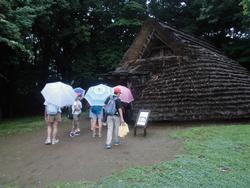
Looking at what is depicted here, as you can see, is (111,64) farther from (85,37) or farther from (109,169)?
(109,169)

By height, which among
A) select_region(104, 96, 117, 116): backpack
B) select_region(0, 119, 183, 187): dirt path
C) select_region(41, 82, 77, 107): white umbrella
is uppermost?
select_region(41, 82, 77, 107): white umbrella

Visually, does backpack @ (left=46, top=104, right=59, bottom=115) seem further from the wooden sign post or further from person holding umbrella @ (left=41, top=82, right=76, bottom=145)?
the wooden sign post

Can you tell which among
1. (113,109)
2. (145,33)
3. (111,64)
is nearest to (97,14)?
(111,64)

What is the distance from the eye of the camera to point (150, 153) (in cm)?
897

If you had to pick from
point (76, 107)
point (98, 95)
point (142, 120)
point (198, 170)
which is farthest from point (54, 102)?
point (198, 170)

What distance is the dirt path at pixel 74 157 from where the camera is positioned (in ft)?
24.6

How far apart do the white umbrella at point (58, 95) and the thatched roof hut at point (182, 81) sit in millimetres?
4313

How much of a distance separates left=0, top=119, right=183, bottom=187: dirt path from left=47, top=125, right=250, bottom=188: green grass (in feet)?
1.65

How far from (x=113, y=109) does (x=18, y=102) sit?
65.9 ft

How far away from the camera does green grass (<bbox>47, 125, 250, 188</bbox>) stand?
640cm

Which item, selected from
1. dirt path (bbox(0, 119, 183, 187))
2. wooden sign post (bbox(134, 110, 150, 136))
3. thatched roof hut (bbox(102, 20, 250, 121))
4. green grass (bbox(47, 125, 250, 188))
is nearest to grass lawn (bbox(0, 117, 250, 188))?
green grass (bbox(47, 125, 250, 188))

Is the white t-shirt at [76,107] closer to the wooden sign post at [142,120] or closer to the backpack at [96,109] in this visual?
the backpack at [96,109]

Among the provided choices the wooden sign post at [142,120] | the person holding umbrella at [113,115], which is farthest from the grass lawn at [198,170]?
the wooden sign post at [142,120]

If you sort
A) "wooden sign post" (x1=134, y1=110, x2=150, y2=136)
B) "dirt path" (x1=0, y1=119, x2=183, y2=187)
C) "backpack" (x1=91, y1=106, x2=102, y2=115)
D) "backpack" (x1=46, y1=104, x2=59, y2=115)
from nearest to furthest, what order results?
"dirt path" (x1=0, y1=119, x2=183, y2=187) < "backpack" (x1=46, y1=104, x2=59, y2=115) < "backpack" (x1=91, y1=106, x2=102, y2=115) < "wooden sign post" (x1=134, y1=110, x2=150, y2=136)
